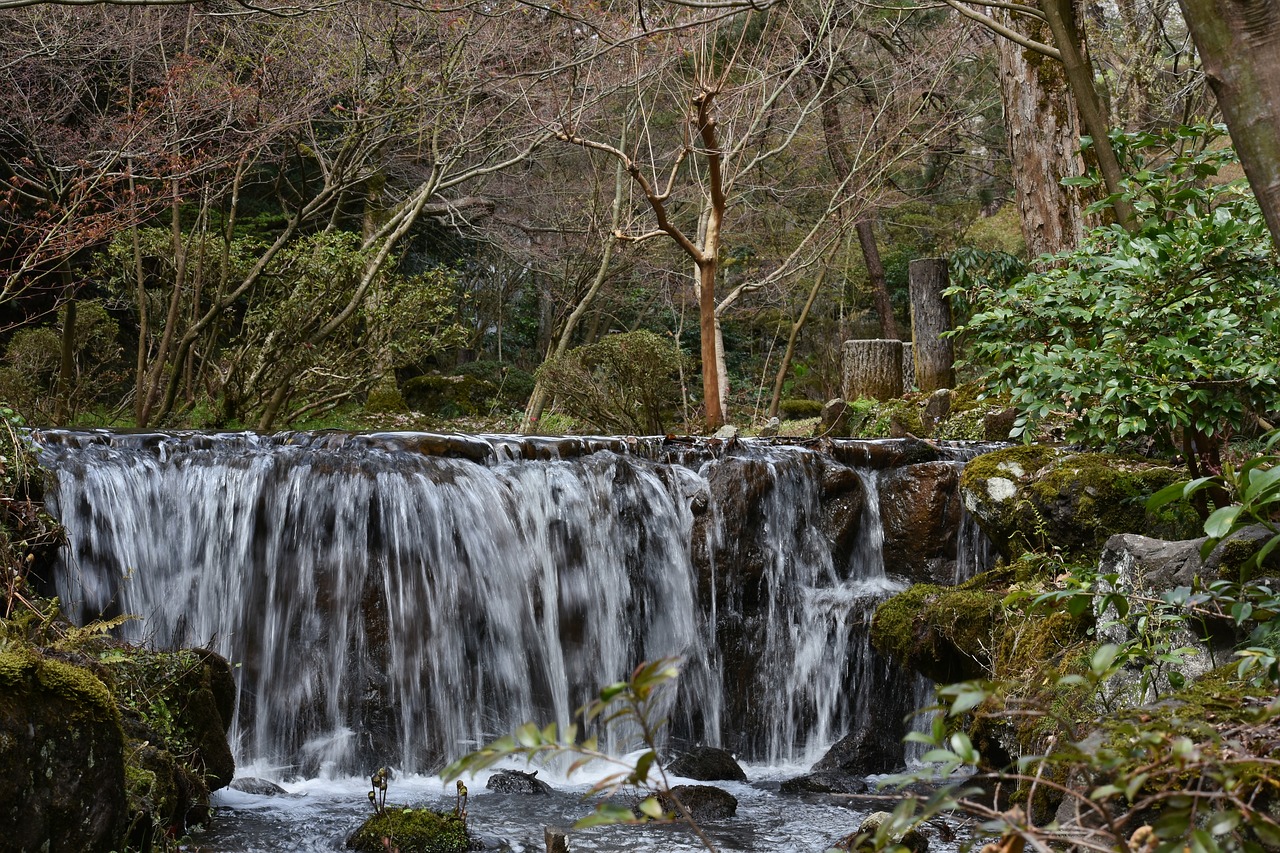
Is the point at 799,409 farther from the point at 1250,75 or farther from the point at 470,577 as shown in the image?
the point at 1250,75

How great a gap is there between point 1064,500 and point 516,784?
371 cm

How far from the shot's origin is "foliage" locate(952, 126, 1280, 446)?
4.62 meters

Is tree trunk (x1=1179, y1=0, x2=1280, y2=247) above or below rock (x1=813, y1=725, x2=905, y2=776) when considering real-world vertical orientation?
above

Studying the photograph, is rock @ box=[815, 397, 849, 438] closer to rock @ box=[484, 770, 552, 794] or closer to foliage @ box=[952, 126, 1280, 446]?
foliage @ box=[952, 126, 1280, 446]

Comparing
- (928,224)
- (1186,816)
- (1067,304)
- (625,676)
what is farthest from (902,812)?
(928,224)

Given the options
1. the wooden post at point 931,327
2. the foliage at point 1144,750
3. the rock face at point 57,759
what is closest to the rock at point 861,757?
the foliage at point 1144,750

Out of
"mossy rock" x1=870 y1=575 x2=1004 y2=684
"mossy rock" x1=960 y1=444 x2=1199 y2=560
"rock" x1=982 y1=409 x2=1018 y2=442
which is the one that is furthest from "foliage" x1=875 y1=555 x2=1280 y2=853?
"rock" x1=982 y1=409 x2=1018 y2=442

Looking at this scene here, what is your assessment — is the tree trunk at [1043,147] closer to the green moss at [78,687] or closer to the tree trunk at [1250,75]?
the tree trunk at [1250,75]

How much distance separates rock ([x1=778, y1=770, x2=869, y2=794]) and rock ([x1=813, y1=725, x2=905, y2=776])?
13cm

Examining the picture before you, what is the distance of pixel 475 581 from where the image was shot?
730 cm

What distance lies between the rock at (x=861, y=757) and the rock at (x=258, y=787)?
321 centimetres

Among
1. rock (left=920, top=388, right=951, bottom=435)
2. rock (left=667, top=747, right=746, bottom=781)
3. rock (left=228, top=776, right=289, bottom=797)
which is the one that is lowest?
rock (left=667, top=747, right=746, bottom=781)

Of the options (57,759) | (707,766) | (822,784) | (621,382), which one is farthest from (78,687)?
(621,382)

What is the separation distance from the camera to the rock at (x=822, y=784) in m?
6.15
